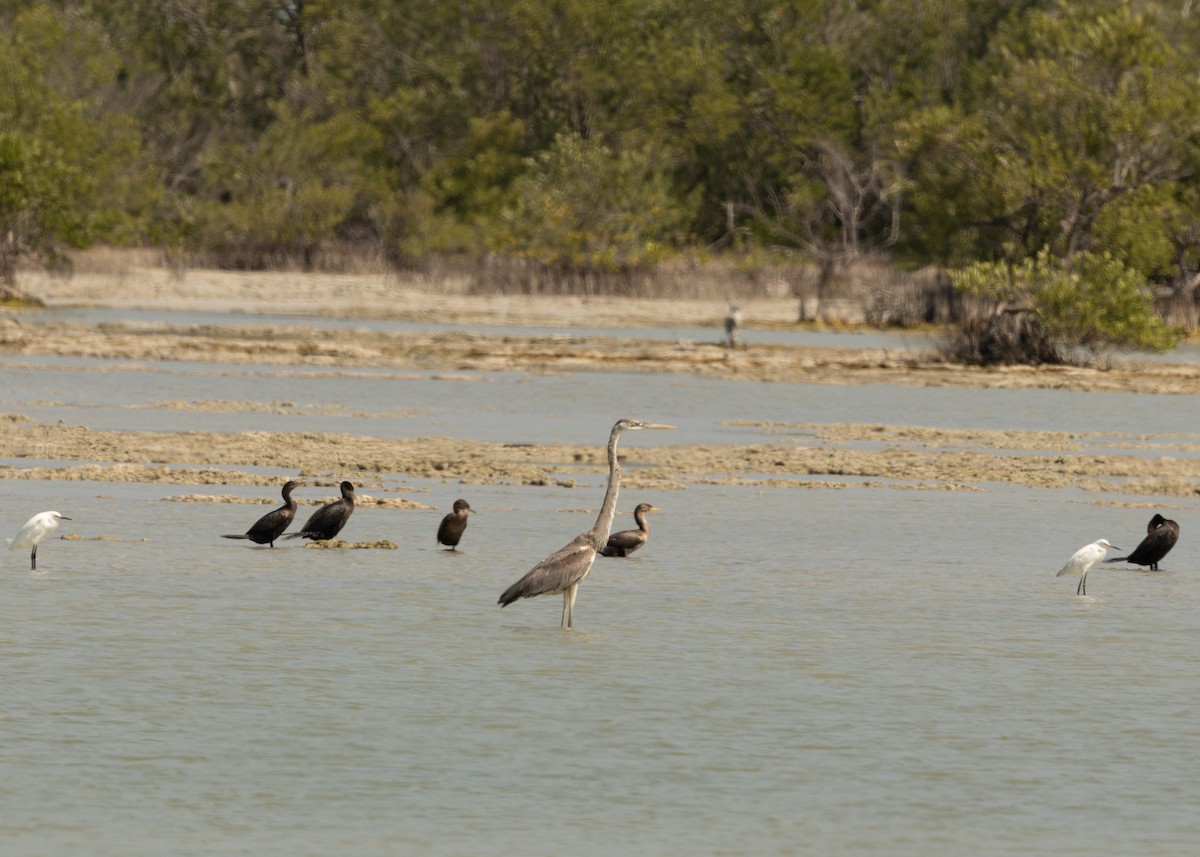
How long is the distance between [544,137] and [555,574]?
68793 millimetres

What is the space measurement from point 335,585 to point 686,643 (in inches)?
128

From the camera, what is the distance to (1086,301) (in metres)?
39.1

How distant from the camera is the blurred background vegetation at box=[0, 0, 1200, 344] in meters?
57.4

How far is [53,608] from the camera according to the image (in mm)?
13016

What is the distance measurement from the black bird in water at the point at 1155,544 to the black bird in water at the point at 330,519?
20.1ft

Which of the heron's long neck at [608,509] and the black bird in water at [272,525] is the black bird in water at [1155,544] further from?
the black bird in water at [272,525]

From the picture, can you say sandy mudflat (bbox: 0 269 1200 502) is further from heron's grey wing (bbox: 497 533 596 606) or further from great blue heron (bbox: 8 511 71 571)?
heron's grey wing (bbox: 497 533 596 606)

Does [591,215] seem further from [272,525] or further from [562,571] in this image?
[562,571]

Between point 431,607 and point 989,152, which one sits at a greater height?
point 989,152

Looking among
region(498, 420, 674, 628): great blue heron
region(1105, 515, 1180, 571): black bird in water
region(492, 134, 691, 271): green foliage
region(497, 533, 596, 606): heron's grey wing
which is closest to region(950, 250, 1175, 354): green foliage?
region(1105, 515, 1180, 571): black bird in water

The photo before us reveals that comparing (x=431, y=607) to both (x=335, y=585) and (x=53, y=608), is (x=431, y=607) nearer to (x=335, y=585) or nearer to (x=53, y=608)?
(x=335, y=585)

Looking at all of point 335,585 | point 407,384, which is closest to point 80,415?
point 407,384

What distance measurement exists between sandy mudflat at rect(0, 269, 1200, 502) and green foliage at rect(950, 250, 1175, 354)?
2.56 feet

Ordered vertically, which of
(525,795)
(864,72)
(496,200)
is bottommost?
(525,795)
